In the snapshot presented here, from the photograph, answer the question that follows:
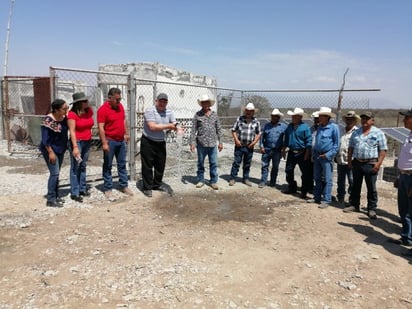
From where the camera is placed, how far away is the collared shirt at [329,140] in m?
6.09

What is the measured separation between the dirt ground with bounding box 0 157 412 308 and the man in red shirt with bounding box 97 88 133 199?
552 millimetres

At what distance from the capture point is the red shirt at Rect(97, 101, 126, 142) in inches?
232

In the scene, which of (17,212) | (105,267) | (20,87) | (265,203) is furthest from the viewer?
(20,87)

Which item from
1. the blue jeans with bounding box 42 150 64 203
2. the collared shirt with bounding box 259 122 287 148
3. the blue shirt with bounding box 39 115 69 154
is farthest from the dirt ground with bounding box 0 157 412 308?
the collared shirt with bounding box 259 122 287 148

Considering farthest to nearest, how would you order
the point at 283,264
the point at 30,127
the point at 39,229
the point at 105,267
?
the point at 30,127 → the point at 39,229 → the point at 283,264 → the point at 105,267

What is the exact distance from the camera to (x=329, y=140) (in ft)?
20.0

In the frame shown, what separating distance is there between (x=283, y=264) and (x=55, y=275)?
2.55 m

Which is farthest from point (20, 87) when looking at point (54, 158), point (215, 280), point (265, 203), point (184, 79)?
point (215, 280)

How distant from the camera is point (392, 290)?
11.6ft

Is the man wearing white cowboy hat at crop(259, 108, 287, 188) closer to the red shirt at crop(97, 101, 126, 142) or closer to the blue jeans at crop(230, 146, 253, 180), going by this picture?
the blue jeans at crop(230, 146, 253, 180)

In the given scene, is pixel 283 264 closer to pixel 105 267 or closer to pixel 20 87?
pixel 105 267

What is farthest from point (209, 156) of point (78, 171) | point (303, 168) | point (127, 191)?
point (78, 171)

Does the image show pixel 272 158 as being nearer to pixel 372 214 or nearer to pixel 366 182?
pixel 366 182

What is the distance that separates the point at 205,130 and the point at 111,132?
6.22 ft
